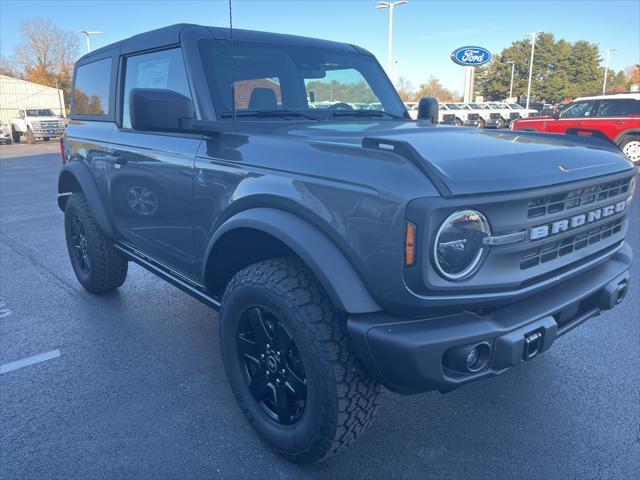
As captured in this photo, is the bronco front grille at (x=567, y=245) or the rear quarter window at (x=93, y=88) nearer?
the bronco front grille at (x=567, y=245)

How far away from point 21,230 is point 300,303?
6.46m

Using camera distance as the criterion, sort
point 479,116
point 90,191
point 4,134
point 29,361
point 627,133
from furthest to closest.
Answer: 1. point 479,116
2. point 4,134
3. point 627,133
4. point 90,191
5. point 29,361

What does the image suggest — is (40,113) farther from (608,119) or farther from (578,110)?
(608,119)

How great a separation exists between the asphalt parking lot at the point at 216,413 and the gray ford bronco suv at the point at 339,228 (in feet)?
1.06

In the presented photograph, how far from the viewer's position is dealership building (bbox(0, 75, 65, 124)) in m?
38.9

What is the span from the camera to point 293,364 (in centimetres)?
229

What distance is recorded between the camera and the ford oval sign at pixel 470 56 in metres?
23.0

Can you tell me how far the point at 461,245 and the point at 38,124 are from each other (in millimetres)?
31184

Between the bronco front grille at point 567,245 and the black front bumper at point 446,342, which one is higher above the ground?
the bronco front grille at point 567,245

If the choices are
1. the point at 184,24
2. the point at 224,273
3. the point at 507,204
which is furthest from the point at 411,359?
the point at 184,24

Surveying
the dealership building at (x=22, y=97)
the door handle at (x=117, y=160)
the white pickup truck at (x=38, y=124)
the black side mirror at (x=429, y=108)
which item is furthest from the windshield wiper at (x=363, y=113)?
the dealership building at (x=22, y=97)

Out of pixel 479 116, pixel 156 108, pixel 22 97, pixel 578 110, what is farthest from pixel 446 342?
pixel 22 97

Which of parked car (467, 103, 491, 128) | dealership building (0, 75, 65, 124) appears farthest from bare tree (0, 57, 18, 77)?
parked car (467, 103, 491, 128)

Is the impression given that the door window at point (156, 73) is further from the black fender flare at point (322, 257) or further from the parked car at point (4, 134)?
the parked car at point (4, 134)
